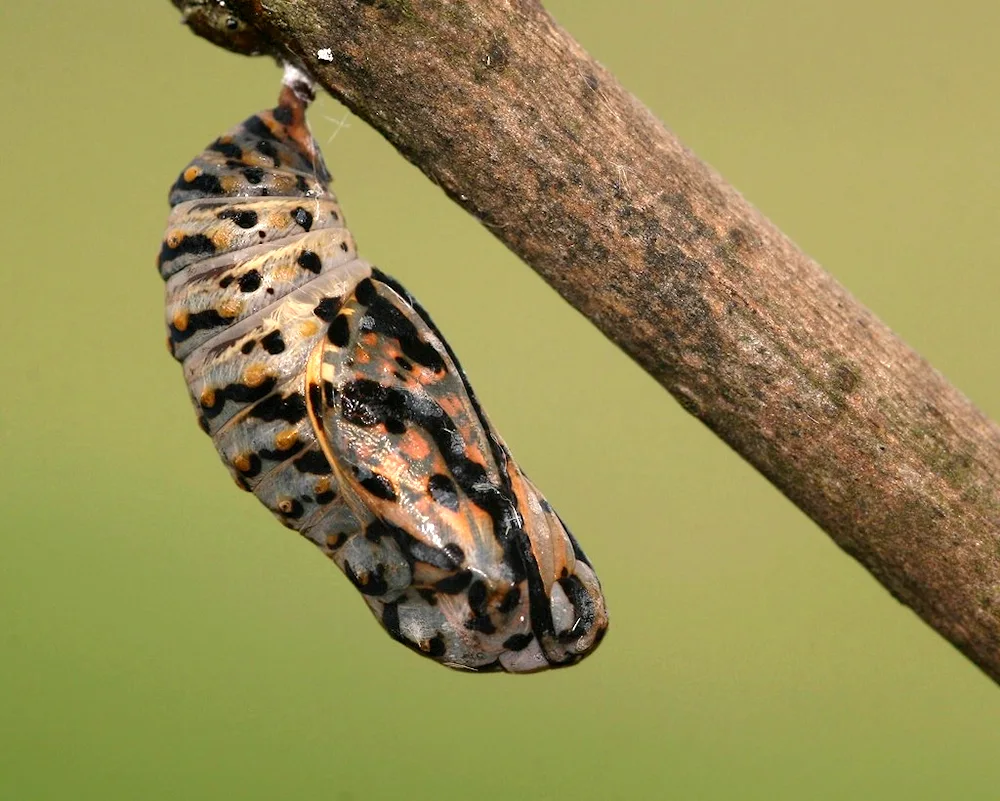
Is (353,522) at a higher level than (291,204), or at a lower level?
lower

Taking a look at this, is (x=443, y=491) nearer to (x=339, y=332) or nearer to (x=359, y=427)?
(x=359, y=427)

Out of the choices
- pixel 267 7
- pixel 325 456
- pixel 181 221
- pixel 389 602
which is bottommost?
pixel 389 602

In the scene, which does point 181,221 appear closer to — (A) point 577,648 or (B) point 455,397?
(B) point 455,397

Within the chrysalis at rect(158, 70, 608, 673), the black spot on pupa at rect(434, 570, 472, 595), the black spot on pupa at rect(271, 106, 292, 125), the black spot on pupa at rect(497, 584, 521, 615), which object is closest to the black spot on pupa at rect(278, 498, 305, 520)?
the chrysalis at rect(158, 70, 608, 673)

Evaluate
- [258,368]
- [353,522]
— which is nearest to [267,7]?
[258,368]

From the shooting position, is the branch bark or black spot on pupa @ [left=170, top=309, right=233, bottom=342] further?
black spot on pupa @ [left=170, top=309, right=233, bottom=342]

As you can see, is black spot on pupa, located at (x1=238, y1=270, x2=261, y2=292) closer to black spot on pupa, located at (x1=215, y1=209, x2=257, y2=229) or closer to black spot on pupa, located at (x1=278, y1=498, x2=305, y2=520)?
black spot on pupa, located at (x1=215, y1=209, x2=257, y2=229)

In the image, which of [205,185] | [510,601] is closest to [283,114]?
[205,185]
